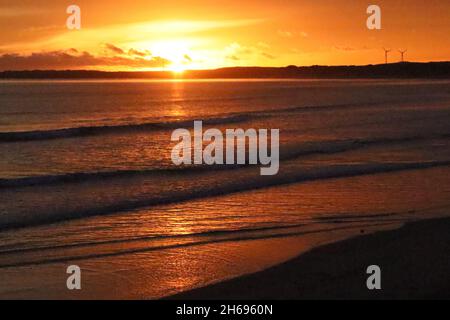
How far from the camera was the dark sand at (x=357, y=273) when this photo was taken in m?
8.38

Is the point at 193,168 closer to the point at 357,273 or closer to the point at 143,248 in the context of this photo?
the point at 143,248

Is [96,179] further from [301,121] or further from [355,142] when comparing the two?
[301,121]

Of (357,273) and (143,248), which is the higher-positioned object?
(143,248)

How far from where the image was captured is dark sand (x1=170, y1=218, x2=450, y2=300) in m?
8.38

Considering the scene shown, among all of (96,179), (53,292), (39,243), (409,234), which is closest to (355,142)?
→ (96,179)

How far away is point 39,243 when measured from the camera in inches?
438

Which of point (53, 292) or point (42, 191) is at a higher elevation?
point (42, 191)

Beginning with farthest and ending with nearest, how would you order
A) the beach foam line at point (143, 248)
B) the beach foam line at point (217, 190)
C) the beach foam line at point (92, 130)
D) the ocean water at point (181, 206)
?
the beach foam line at point (92, 130) → the beach foam line at point (217, 190) → the beach foam line at point (143, 248) → the ocean water at point (181, 206)

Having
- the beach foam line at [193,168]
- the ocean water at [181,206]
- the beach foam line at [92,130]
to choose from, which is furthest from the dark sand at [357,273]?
the beach foam line at [92,130]

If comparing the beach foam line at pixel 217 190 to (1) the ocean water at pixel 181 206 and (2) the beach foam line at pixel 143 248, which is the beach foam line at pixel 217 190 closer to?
(1) the ocean water at pixel 181 206

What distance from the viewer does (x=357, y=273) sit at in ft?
30.0

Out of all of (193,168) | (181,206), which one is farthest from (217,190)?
(193,168)

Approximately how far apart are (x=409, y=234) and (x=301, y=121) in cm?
2722
